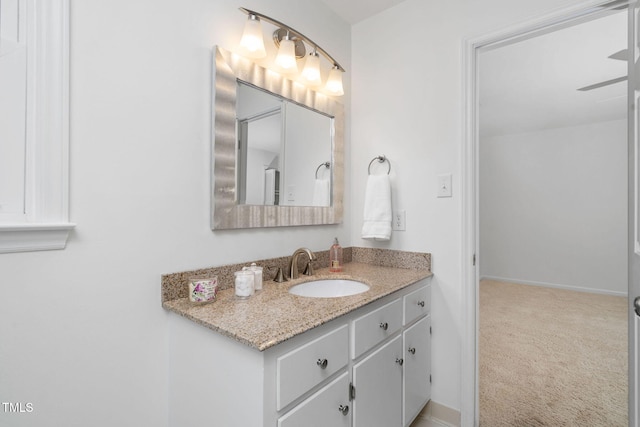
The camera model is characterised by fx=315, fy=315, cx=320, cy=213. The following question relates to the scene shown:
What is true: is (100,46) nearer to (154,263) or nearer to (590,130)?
(154,263)

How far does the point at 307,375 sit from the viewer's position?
972mm

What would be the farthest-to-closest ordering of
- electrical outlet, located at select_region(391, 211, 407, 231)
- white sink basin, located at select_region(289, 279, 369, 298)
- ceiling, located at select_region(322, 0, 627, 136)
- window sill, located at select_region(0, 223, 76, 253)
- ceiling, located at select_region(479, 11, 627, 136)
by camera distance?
1. ceiling, located at select_region(479, 11, 627, 136)
2. ceiling, located at select_region(322, 0, 627, 136)
3. electrical outlet, located at select_region(391, 211, 407, 231)
4. white sink basin, located at select_region(289, 279, 369, 298)
5. window sill, located at select_region(0, 223, 76, 253)

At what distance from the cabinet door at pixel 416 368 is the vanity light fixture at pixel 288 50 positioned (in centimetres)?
141

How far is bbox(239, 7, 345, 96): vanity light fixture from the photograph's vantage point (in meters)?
1.40

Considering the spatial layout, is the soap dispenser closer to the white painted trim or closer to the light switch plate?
the light switch plate

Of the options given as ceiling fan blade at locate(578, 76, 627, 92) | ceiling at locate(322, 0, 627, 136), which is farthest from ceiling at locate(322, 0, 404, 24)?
ceiling fan blade at locate(578, 76, 627, 92)

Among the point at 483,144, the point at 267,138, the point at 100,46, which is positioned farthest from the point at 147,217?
the point at 483,144

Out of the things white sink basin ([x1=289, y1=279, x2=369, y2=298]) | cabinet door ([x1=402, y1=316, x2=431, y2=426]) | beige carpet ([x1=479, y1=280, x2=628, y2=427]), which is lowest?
beige carpet ([x1=479, y1=280, x2=628, y2=427])

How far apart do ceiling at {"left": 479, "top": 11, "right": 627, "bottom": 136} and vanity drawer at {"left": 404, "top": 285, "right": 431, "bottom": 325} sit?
146 centimetres

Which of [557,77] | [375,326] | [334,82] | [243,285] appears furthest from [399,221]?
[557,77]

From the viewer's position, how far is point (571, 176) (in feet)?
14.6

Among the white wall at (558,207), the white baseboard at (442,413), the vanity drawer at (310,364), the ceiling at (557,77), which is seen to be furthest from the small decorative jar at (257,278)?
the white wall at (558,207)

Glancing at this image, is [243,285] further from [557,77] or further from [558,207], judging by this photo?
[558,207]

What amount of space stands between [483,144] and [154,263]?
208 inches
